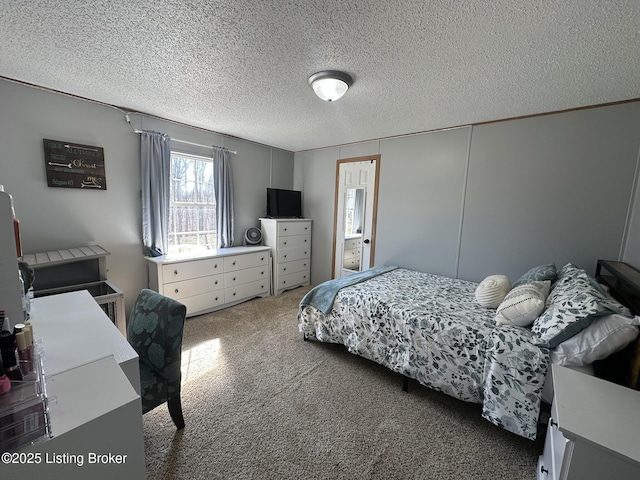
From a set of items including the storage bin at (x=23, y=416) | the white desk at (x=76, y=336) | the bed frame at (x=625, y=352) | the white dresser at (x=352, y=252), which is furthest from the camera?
the white dresser at (x=352, y=252)

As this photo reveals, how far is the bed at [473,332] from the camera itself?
1433mm

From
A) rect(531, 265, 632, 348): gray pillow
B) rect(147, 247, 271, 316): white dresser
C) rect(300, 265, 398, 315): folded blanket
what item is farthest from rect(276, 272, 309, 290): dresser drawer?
rect(531, 265, 632, 348): gray pillow

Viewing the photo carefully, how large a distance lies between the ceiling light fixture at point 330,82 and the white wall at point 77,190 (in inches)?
86.6

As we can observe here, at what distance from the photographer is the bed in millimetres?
1433

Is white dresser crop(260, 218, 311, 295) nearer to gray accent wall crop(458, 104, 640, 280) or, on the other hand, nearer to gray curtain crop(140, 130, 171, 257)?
gray curtain crop(140, 130, 171, 257)

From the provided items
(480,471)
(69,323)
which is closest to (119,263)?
(69,323)

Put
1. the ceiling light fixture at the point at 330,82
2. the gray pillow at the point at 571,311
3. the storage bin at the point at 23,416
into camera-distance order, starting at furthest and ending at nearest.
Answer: the ceiling light fixture at the point at 330,82 < the gray pillow at the point at 571,311 < the storage bin at the point at 23,416

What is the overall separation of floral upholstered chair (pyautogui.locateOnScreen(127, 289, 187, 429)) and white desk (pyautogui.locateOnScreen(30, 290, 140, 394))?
19 cm

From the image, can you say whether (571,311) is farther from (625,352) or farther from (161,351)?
(161,351)

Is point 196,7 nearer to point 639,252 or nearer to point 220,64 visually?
point 220,64

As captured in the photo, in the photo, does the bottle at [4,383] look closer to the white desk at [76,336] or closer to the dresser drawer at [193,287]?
the white desk at [76,336]

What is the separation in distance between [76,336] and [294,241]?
3149mm

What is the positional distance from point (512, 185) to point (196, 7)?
310cm

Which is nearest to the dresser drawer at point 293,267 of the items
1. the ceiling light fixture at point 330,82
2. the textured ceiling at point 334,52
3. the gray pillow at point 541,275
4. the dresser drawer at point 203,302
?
the dresser drawer at point 203,302
